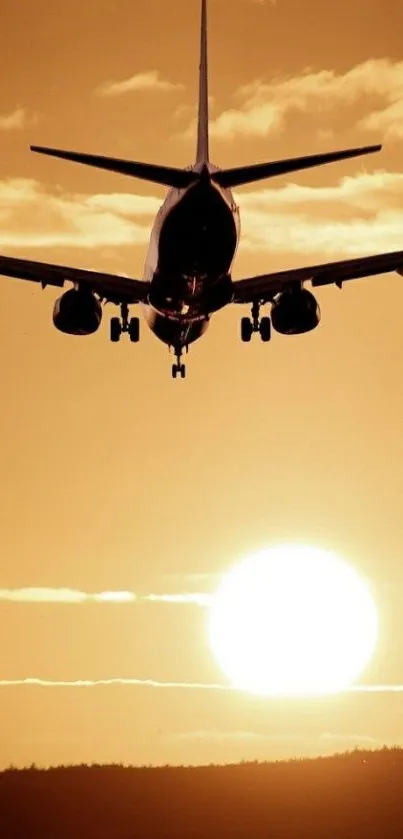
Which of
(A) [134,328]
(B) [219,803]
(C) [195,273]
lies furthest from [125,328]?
(B) [219,803]

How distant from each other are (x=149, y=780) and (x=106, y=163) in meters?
164

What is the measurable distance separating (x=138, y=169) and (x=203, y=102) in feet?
20.3

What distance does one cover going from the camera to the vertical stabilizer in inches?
1768

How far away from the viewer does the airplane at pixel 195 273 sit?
41906mm

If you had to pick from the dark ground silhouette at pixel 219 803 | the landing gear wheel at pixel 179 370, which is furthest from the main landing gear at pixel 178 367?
the dark ground silhouette at pixel 219 803

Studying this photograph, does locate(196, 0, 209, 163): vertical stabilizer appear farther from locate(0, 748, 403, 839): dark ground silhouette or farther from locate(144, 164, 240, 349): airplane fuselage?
locate(0, 748, 403, 839): dark ground silhouette

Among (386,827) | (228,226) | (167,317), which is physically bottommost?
(228,226)

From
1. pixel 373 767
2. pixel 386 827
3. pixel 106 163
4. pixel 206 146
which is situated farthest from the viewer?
pixel 373 767

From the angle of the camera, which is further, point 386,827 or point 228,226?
point 386,827

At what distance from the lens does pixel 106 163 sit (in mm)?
41875

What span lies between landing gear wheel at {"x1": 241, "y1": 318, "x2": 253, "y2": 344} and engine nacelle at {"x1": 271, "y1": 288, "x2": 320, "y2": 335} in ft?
13.5

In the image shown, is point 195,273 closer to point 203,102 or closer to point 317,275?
point 203,102

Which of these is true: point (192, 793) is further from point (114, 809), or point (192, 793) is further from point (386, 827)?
point (386, 827)

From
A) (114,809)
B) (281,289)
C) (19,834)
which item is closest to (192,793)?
(114,809)
